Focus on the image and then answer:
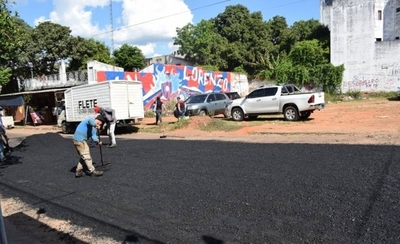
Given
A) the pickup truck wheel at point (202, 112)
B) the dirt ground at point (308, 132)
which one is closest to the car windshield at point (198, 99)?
the pickup truck wheel at point (202, 112)

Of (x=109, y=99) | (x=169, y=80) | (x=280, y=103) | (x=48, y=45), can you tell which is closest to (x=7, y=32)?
(x=109, y=99)

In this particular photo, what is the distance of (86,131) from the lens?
8406 mm

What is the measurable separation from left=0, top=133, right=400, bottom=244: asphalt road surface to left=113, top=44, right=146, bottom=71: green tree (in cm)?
3659

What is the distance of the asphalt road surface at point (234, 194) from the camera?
4.51 m

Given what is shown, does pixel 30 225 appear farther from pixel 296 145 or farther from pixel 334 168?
pixel 296 145

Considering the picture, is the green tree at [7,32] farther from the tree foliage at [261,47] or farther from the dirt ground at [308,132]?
the tree foliage at [261,47]

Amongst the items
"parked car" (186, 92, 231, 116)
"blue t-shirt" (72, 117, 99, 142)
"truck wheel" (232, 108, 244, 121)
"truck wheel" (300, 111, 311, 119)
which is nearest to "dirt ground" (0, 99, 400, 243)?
"truck wheel" (300, 111, 311, 119)

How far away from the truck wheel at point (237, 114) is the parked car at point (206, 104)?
2539mm

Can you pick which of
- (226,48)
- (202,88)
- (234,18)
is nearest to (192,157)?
(202,88)

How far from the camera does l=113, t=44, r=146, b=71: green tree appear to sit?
45.7 metres

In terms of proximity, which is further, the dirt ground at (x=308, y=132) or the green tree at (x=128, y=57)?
the green tree at (x=128, y=57)

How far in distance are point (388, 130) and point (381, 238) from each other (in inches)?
395

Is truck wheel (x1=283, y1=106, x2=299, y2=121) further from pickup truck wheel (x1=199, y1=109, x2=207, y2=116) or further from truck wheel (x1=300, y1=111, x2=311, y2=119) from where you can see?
pickup truck wheel (x1=199, y1=109, x2=207, y2=116)

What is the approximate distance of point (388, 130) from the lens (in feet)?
41.6
